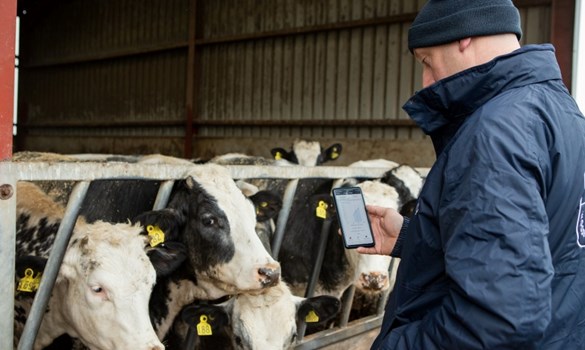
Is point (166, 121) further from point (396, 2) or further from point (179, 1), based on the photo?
point (396, 2)

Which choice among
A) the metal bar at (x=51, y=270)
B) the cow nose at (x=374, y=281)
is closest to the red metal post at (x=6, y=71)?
the metal bar at (x=51, y=270)

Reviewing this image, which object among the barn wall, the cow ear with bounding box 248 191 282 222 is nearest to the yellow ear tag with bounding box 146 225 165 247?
the cow ear with bounding box 248 191 282 222

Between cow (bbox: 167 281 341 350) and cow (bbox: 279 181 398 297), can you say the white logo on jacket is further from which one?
cow (bbox: 279 181 398 297)

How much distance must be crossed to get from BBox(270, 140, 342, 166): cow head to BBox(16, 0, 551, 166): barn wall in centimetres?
126

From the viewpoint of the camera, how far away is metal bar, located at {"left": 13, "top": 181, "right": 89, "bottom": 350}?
262 centimetres

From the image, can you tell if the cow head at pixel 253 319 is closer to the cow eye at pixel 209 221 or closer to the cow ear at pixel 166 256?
the cow ear at pixel 166 256

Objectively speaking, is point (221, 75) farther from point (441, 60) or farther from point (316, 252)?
point (441, 60)

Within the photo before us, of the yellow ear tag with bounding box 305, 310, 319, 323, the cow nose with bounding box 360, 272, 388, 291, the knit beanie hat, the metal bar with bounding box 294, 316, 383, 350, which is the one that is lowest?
the metal bar with bounding box 294, 316, 383, 350

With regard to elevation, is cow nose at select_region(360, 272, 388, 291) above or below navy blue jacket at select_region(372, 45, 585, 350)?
below

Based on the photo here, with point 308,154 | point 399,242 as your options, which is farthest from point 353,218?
point 308,154

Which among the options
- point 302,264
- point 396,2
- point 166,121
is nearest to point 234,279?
point 302,264

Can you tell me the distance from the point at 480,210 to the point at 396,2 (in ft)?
32.5

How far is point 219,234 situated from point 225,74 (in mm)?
10827

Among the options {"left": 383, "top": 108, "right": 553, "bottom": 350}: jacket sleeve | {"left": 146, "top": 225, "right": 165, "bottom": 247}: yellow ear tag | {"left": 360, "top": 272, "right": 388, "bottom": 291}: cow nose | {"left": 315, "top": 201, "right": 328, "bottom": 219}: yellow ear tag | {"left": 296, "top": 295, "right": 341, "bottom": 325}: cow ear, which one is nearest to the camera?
{"left": 383, "top": 108, "right": 553, "bottom": 350}: jacket sleeve
